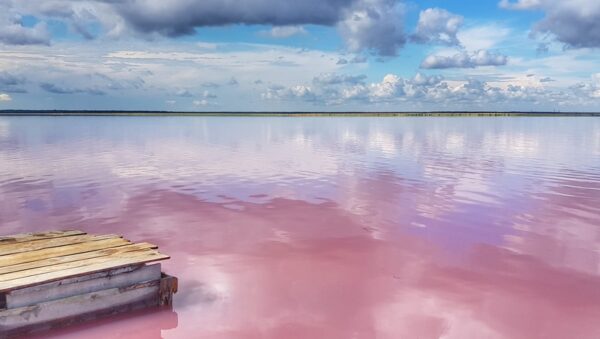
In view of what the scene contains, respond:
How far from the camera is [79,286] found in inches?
273

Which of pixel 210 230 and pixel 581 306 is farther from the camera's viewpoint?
pixel 210 230

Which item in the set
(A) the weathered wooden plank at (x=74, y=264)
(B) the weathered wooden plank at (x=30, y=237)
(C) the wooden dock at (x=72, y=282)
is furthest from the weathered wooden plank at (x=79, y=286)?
(B) the weathered wooden plank at (x=30, y=237)

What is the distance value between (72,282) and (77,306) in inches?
15.5

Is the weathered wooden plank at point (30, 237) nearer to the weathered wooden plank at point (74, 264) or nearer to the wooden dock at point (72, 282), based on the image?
the wooden dock at point (72, 282)

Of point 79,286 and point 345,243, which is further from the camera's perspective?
point 345,243

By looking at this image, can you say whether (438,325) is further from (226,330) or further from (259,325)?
(226,330)

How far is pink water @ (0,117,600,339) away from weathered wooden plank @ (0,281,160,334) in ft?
0.73

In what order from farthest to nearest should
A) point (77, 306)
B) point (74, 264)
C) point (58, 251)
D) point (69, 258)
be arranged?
1. point (58, 251)
2. point (69, 258)
3. point (74, 264)
4. point (77, 306)

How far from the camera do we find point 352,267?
994 cm

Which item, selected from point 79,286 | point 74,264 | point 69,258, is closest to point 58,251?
point 69,258

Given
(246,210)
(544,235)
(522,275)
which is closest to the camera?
(522,275)

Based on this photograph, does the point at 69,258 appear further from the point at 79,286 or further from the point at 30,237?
the point at 30,237

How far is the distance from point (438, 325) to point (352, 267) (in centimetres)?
273

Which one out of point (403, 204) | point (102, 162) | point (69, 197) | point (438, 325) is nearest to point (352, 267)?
point (438, 325)
